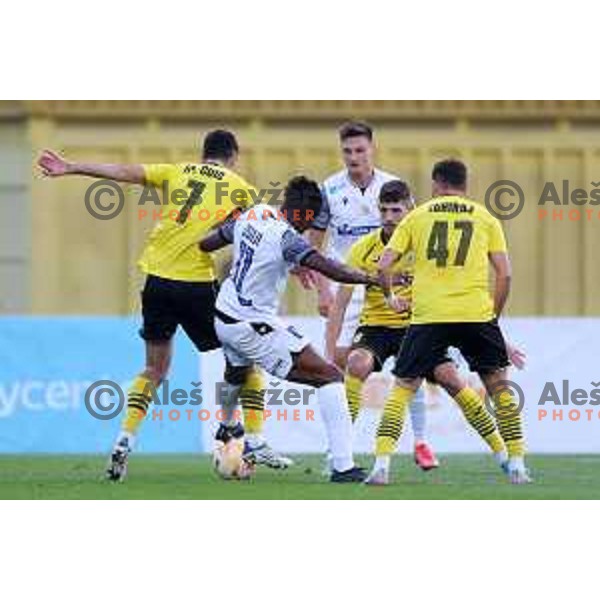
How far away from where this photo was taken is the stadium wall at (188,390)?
57.1 feet

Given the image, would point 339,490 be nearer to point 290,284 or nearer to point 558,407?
point 558,407

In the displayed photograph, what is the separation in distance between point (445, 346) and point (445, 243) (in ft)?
1.93

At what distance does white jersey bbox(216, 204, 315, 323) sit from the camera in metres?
11.9

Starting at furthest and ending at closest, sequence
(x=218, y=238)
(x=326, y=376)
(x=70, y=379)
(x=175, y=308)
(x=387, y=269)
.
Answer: (x=70, y=379), (x=175, y=308), (x=218, y=238), (x=326, y=376), (x=387, y=269)

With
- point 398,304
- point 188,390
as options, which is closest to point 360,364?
point 398,304

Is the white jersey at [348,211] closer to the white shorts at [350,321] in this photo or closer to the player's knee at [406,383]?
the white shorts at [350,321]

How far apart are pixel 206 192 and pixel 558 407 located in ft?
19.8

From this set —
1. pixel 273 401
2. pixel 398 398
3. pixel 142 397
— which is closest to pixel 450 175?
pixel 398 398

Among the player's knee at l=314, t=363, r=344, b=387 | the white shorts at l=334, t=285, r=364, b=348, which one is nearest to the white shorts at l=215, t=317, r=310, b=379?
the player's knee at l=314, t=363, r=344, b=387

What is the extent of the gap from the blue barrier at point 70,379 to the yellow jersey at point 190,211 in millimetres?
4758

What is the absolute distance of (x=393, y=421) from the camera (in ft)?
39.1

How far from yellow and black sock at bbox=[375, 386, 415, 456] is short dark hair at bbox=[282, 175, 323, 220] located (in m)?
1.16

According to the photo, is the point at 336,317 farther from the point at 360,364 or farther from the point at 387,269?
the point at 387,269

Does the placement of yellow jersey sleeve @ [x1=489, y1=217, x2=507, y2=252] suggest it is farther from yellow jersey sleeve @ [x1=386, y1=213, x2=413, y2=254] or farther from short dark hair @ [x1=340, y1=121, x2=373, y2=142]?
short dark hair @ [x1=340, y1=121, x2=373, y2=142]
